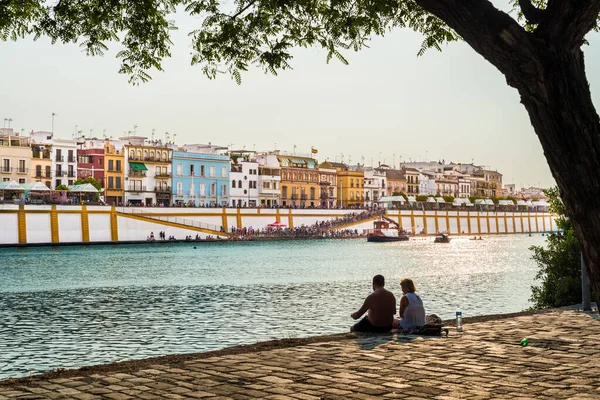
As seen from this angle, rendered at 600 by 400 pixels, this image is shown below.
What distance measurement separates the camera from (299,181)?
120 m

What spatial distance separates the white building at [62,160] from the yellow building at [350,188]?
48475mm

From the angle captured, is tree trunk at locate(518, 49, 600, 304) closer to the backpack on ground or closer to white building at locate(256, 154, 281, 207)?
the backpack on ground

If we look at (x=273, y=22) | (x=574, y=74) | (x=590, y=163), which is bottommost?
(x=590, y=163)

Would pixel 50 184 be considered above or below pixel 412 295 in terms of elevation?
above

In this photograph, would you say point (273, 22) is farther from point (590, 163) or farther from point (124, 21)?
point (590, 163)

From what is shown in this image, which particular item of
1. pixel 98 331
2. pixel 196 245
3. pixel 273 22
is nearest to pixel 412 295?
pixel 273 22

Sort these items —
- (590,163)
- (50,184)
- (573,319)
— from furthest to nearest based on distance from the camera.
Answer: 1. (50,184)
2. (573,319)
3. (590,163)

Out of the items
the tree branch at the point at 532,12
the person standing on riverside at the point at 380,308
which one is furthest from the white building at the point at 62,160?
the tree branch at the point at 532,12

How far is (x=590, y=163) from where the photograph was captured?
4238mm

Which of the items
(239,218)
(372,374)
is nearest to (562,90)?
(372,374)

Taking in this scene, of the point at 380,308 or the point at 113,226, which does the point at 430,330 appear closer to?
the point at 380,308

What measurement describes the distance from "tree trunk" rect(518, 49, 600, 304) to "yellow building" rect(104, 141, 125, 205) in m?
91.8

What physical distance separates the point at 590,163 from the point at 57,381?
18.5ft

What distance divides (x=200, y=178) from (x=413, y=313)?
305ft
